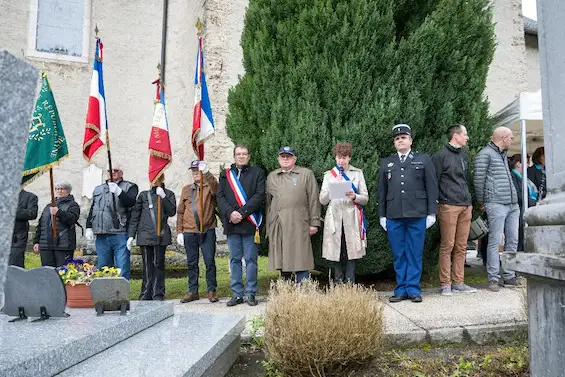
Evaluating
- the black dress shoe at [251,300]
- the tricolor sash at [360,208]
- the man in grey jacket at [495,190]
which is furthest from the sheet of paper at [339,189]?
the man in grey jacket at [495,190]

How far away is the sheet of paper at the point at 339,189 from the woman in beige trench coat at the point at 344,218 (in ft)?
0.44

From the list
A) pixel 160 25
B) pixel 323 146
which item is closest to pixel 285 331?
pixel 323 146

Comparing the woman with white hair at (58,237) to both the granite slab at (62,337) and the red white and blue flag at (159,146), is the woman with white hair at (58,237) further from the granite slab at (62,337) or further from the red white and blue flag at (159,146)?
the granite slab at (62,337)

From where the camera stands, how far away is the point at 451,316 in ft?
14.0

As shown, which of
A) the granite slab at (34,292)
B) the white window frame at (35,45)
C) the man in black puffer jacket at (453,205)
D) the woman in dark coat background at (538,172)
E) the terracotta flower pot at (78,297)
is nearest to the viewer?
the granite slab at (34,292)

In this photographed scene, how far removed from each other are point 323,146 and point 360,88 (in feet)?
2.78

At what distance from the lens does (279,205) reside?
18.3 ft

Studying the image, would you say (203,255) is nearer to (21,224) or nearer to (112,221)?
(112,221)

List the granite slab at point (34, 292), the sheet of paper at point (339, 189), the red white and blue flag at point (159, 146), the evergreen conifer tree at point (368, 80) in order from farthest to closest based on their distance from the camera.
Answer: the red white and blue flag at point (159, 146) < the evergreen conifer tree at point (368, 80) < the sheet of paper at point (339, 189) < the granite slab at point (34, 292)

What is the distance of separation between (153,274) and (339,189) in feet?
8.99

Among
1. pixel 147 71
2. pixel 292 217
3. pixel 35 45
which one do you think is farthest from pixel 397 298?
pixel 35 45

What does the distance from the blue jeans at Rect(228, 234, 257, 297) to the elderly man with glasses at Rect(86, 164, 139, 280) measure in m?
1.88

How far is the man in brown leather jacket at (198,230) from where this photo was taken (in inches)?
229

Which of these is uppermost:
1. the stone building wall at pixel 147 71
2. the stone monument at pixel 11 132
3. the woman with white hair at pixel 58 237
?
the stone building wall at pixel 147 71
